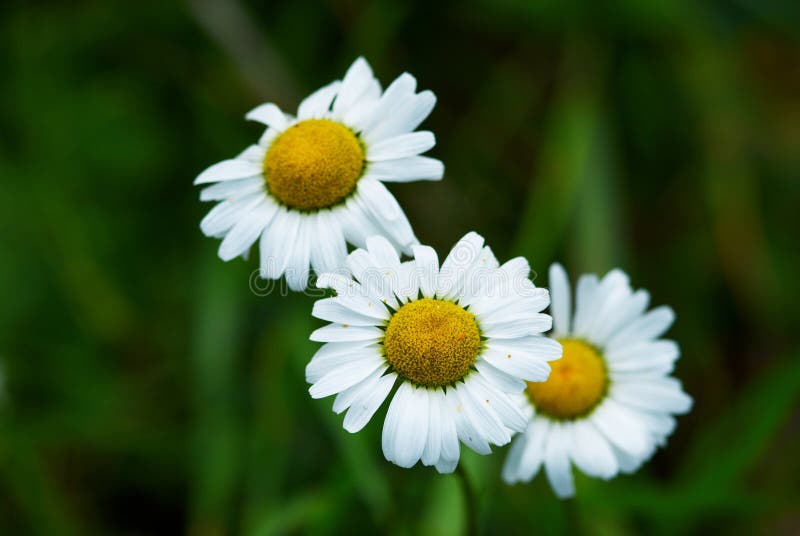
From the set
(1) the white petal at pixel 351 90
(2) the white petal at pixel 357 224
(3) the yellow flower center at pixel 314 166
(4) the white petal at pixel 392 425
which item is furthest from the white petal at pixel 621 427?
(1) the white petal at pixel 351 90

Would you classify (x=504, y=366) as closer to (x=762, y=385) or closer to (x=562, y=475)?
(x=562, y=475)

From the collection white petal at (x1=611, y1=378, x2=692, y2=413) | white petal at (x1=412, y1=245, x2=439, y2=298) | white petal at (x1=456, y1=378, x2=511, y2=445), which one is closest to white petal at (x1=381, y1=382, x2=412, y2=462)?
white petal at (x1=456, y1=378, x2=511, y2=445)

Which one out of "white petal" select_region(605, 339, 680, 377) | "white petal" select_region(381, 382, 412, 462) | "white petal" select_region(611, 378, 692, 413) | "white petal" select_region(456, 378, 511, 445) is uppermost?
"white petal" select_region(605, 339, 680, 377)

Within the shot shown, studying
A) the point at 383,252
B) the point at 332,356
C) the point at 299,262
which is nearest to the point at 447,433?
the point at 332,356

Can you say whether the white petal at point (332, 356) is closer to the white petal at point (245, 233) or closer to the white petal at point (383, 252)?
the white petal at point (383, 252)

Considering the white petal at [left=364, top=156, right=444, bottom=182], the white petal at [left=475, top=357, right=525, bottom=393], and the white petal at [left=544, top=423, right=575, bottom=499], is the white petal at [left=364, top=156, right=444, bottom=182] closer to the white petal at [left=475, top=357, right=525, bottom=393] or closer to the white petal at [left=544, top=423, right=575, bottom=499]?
the white petal at [left=475, top=357, right=525, bottom=393]

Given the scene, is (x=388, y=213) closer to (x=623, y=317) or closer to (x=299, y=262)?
(x=299, y=262)
